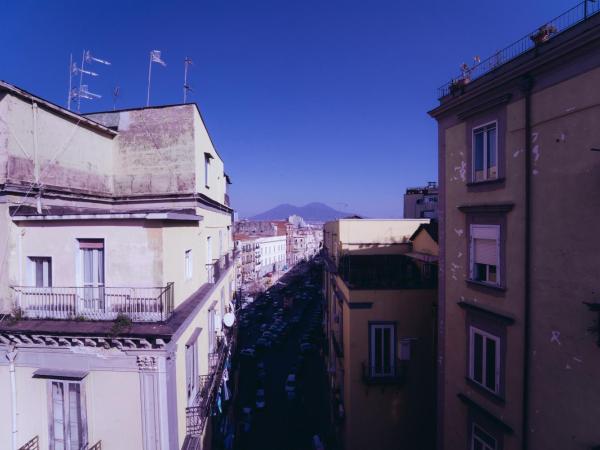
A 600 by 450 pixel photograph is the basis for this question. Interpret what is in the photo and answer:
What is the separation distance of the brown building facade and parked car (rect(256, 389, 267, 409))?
17890mm

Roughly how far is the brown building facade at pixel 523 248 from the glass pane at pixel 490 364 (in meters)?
0.03

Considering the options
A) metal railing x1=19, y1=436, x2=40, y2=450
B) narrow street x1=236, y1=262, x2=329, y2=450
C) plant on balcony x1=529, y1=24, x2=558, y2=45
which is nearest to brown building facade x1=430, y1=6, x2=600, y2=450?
plant on balcony x1=529, y1=24, x2=558, y2=45

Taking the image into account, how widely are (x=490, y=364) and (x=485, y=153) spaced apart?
649 centimetres

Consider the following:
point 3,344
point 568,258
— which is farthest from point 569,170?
point 3,344

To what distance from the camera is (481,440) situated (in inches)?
406

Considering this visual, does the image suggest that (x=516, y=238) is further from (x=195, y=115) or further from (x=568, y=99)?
(x=195, y=115)

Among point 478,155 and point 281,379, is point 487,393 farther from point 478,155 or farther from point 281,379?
point 281,379

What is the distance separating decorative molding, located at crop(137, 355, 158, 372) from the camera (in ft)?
29.2

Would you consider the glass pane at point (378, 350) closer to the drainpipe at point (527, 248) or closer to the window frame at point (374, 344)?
the window frame at point (374, 344)

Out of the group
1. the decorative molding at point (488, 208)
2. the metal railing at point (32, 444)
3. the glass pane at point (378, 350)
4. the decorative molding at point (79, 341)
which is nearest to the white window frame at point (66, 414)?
the metal railing at point (32, 444)

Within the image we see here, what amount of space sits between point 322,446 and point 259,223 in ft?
301

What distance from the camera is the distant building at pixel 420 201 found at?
43.4 m

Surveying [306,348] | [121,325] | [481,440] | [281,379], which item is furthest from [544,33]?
[306,348]

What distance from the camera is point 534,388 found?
340 inches
